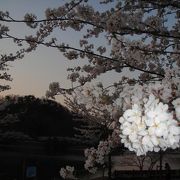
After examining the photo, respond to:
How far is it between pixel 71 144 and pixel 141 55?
99329 mm

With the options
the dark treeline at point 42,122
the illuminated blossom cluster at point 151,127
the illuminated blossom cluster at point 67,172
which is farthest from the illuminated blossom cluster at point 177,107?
the dark treeline at point 42,122

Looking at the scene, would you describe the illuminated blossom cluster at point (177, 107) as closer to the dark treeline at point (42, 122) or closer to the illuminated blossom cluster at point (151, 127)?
the illuminated blossom cluster at point (151, 127)

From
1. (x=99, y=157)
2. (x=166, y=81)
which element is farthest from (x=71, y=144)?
(x=166, y=81)

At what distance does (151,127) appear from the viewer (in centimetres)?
247

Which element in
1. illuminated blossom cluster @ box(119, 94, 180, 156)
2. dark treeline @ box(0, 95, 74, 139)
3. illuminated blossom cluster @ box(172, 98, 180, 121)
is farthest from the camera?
dark treeline @ box(0, 95, 74, 139)

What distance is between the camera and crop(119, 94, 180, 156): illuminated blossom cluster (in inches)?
96.1

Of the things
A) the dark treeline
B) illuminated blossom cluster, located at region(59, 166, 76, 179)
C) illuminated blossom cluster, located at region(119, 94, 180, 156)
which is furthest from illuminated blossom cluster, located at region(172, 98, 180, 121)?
the dark treeline

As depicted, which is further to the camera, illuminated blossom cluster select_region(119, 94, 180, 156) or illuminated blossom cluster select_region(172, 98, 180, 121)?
illuminated blossom cluster select_region(172, 98, 180, 121)

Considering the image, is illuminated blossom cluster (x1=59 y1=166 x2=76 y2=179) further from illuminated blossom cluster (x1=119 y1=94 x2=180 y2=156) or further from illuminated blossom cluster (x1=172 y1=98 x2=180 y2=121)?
illuminated blossom cluster (x1=172 y1=98 x2=180 y2=121)

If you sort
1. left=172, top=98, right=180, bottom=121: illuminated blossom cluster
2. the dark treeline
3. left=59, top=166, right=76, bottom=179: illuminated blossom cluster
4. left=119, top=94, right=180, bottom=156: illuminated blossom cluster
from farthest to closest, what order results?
1. the dark treeline
2. left=59, top=166, right=76, bottom=179: illuminated blossom cluster
3. left=172, top=98, right=180, bottom=121: illuminated blossom cluster
4. left=119, top=94, right=180, bottom=156: illuminated blossom cluster

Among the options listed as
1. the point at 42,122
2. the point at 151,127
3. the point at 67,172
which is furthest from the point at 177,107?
the point at 42,122

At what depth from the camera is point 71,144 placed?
105438 mm

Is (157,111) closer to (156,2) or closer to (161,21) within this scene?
(156,2)

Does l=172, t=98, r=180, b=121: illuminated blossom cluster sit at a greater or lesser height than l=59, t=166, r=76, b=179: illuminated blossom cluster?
greater
